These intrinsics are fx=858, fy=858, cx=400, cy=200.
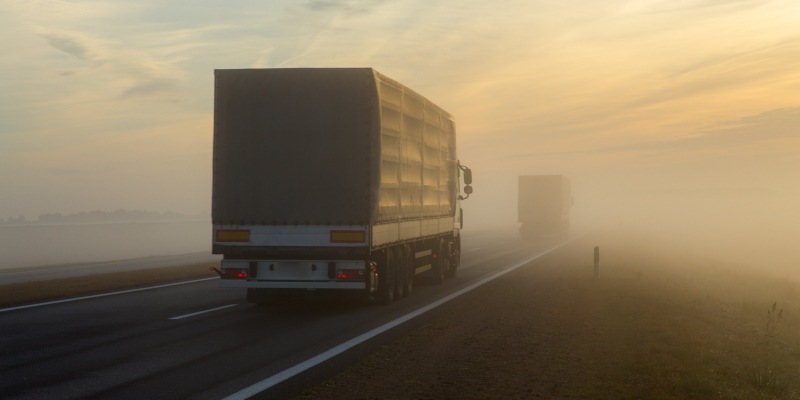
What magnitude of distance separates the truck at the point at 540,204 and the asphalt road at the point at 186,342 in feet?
120

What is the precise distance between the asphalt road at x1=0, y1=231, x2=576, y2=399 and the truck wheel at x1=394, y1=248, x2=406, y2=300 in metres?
0.29

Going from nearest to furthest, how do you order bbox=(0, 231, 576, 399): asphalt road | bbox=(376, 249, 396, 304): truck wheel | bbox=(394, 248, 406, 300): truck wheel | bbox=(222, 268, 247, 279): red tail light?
bbox=(0, 231, 576, 399): asphalt road < bbox=(222, 268, 247, 279): red tail light < bbox=(376, 249, 396, 304): truck wheel < bbox=(394, 248, 406, 300): truck wheel

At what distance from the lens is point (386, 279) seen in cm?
1623

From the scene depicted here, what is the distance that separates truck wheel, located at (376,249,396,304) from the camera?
Result: 52.9ft

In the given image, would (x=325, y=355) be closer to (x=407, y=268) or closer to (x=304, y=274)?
(x=304, y=274)

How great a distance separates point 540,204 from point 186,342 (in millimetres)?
44737

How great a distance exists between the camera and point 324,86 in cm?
1502

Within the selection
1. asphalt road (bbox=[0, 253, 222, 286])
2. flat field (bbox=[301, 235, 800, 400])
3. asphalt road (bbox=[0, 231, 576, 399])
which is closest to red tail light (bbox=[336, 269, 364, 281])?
asphalt road (bbox=[0, 231, 576, 399])

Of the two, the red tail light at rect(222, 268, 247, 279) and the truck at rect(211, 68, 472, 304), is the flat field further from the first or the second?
the red tail light at rect(222, 268, 247, 279)

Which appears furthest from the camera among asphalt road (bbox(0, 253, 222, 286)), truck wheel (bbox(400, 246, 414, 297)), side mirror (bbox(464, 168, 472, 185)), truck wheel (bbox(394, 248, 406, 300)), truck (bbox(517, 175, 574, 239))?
truck (bbox(517, 175, 574, 239))

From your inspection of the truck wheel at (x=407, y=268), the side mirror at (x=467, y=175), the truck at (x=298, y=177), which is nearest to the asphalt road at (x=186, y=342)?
the truck wheel at (x=407, y=268)

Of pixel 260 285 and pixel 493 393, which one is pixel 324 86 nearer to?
pixel 260 285

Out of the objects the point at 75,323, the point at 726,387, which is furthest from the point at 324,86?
the point at 726,387

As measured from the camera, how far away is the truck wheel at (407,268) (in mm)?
17734
